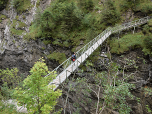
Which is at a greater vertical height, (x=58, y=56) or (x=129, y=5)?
(x=129, y=5)

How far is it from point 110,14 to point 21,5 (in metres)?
22.2

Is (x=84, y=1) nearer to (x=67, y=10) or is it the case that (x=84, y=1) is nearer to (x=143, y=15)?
(x=67, y=10)

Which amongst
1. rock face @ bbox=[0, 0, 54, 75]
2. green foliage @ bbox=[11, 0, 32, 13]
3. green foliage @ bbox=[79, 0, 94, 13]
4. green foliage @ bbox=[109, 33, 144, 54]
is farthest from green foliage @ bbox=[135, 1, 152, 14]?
green foliage @ bbox=[11, 0, 32, 13]

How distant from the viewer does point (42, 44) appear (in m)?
17.0

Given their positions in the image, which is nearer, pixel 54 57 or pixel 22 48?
pixel 54 57

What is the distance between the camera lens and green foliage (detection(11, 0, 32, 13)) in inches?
892

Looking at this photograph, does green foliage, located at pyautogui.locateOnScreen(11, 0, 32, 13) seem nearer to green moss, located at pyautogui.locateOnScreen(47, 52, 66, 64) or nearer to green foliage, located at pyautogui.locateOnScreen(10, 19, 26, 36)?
green foliage, located at pyautogui.locateOnScreen(10, 19, 26, 36)

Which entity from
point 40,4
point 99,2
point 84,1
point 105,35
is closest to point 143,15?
point 105,35

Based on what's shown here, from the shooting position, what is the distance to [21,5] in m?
23.4

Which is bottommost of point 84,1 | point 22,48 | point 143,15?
point 22,48

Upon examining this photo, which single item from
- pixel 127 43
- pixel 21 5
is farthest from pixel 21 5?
pixel 127 43

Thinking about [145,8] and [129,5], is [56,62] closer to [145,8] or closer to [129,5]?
[129,5]

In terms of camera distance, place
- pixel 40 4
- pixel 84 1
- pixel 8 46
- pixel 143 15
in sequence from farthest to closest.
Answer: pixel 40 4 → pixel 8 46 → pixel 84 1 → pixel 143 15

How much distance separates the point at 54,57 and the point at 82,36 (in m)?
5.78
